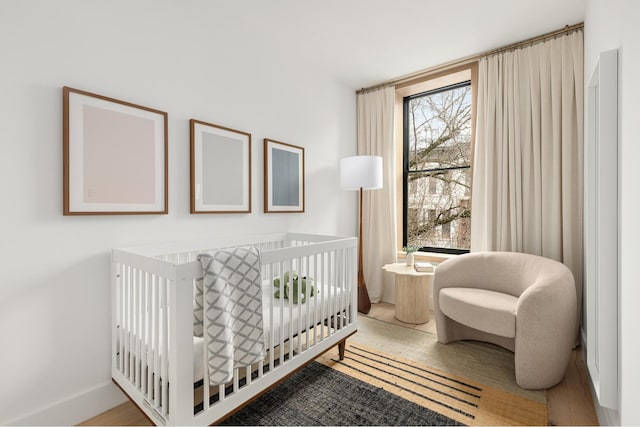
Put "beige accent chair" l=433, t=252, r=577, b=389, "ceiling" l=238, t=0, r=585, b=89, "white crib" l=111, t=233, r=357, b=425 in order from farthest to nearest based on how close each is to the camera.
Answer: "ceiling" l=238, t=0, r=585, b=89
"beige accent chair" l=433, t=252, r=577, b=389
"white crib" l=111, t=233, r=357, b=425

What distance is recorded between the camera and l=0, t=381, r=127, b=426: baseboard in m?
1.43

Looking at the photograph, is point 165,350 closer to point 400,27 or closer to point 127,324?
point 127,324

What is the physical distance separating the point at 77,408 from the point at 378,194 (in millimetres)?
2956

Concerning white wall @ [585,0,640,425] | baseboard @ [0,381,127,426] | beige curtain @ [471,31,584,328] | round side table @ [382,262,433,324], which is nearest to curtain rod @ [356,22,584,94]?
beige curtain @ [471,31,584,328]

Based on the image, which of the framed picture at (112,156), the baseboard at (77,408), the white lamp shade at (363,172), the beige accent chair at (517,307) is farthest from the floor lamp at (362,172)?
the baseboard at (77,408)

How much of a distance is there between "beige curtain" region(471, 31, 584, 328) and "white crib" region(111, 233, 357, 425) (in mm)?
1433

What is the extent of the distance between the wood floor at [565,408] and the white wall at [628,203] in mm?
271

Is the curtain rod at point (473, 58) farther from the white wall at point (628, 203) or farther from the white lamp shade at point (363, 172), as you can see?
the white wall at point (628, 203)

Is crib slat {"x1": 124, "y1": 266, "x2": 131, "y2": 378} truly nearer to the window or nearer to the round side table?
the round side table

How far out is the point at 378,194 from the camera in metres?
3.50

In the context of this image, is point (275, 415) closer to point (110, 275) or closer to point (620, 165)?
point (110, 275)

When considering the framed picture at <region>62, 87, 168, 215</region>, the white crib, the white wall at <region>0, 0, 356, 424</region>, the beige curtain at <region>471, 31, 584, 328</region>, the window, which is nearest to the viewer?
the white crib

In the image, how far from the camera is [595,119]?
1.76 metres

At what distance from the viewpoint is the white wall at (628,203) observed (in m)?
1.05
